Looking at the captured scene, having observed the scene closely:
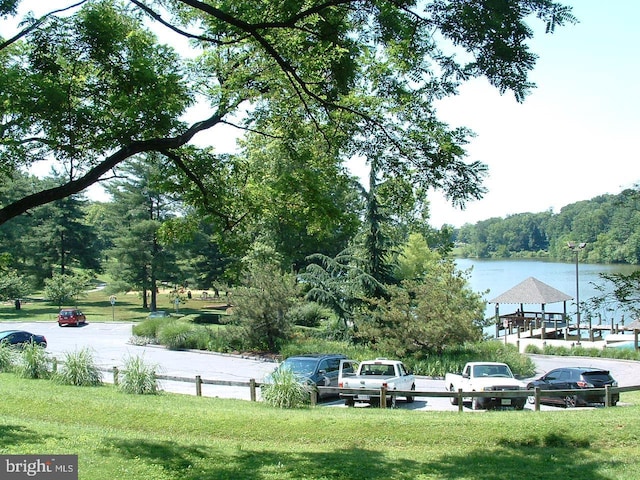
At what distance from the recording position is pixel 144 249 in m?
57.6

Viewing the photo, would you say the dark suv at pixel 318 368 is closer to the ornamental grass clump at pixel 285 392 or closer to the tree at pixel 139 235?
the ornamental grass clump at pixel 285 392

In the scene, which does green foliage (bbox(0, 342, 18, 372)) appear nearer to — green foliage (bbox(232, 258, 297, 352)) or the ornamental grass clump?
the ornamental grass clump

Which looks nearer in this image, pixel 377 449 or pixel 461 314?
pixel 377 449

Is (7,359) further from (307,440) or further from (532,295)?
(532,295)

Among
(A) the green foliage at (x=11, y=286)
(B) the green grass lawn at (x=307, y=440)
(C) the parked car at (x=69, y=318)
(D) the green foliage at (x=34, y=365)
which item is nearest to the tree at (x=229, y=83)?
(B) the green grass lawn at (x=307, y=440)

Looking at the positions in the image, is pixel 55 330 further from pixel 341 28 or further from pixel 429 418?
pixel 341 28

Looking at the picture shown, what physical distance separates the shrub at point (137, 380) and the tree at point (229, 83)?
317 inches

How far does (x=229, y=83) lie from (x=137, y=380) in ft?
32.0

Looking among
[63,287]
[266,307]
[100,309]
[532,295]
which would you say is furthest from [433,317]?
[100,309]

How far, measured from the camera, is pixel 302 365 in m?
20.3

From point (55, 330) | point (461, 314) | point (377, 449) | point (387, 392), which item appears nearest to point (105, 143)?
point (377, 449)

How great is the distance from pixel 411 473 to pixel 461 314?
18.7 meters

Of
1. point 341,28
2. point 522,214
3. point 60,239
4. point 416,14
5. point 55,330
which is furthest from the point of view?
point 522,214

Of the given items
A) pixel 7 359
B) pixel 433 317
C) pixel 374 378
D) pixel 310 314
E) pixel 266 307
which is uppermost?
pixel 266 307
